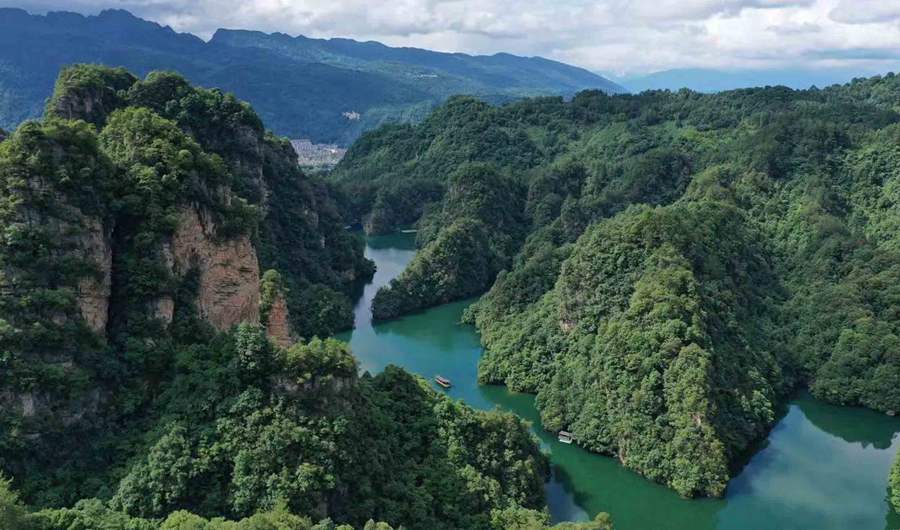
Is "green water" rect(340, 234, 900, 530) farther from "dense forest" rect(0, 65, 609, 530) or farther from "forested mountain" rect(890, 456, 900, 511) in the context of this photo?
"dense forest" rect(0, 65, 609, 530)

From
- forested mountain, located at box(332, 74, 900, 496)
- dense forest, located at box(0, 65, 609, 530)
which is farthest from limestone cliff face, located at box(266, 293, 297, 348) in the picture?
forested mountain, located at box(332, 74, 900, 496)

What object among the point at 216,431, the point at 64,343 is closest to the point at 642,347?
the point at 216,431

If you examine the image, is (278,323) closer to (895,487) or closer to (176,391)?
(176,391)

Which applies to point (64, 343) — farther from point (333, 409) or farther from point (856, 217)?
point (856, 217)

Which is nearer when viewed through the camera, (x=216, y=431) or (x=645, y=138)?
(x=216, y=431)

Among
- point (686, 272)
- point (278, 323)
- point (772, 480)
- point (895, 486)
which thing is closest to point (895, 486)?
point (895, 486)

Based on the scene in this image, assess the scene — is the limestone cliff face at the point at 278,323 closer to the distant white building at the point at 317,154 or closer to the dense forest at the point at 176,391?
the dense forest at the point at 176,391
